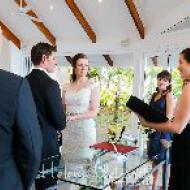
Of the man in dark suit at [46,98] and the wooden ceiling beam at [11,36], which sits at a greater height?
the wooden ceiling beam at [11,36]

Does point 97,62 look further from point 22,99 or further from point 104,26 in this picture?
point 22,99

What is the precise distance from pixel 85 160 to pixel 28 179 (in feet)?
3.48

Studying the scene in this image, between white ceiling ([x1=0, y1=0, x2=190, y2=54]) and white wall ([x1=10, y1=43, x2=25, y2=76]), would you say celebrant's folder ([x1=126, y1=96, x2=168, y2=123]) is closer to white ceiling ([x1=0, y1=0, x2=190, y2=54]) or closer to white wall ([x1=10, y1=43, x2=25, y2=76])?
white ceiling ([x1=0, y1=0, x2=190, y2=54])

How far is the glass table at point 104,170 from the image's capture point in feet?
6.49

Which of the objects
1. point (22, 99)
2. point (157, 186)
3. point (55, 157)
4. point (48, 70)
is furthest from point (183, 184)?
point (157, 186)

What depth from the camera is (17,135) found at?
134cm

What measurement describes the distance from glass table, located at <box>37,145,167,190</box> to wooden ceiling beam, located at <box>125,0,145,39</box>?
449 cm

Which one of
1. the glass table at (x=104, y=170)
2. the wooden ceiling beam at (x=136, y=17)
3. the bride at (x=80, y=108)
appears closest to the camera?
the glass table at (x=104, y=170)

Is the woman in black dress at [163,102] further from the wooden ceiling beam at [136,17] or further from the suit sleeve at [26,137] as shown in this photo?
the wooden ceiling beam at [136,17]

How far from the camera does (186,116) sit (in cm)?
198

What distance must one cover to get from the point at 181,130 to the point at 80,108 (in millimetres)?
1325

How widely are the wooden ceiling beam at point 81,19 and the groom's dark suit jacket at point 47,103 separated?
207 inches

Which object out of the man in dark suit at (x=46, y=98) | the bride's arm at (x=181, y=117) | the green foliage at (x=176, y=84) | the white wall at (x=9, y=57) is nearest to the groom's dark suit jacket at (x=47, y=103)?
the man in dark suit at (x=46, y=98)

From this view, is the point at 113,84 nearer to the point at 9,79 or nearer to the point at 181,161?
the point at 181,161
